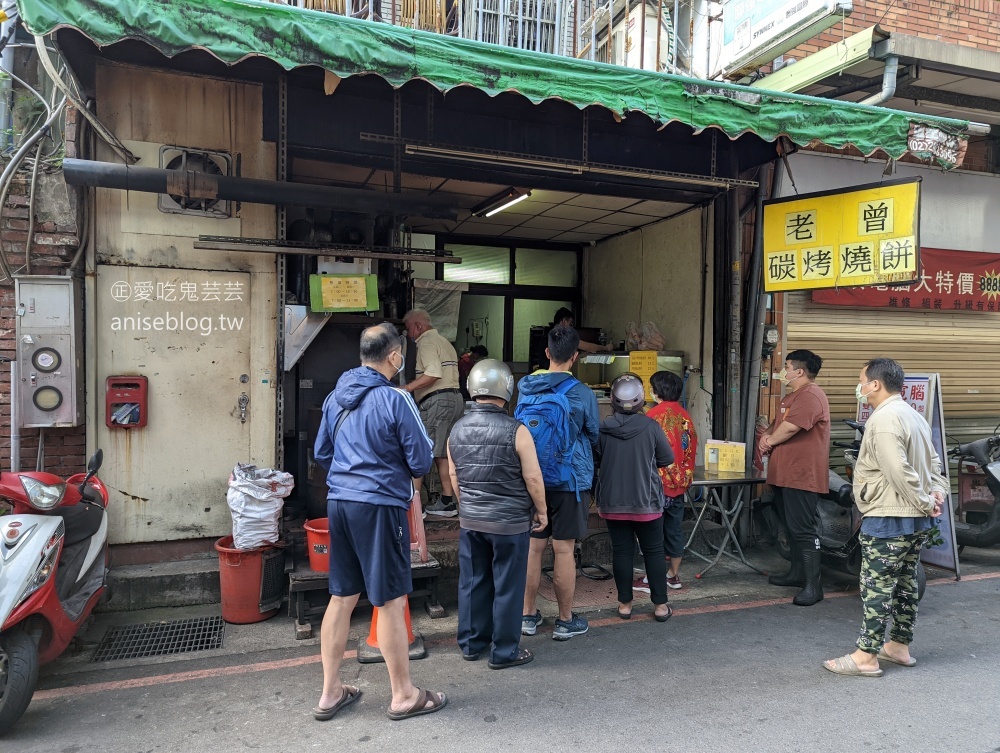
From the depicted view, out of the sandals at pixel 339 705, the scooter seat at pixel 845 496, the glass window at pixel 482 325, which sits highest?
the glass window at pixel 482 325

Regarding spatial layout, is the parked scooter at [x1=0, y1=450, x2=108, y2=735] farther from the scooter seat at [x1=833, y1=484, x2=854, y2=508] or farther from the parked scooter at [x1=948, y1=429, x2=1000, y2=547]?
the parked scooter at [x1=948, y1=429, x2=1000, y2=547]

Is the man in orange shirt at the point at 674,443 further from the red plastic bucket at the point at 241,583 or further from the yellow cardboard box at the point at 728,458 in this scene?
the red plastic bucket at the point at 241,583

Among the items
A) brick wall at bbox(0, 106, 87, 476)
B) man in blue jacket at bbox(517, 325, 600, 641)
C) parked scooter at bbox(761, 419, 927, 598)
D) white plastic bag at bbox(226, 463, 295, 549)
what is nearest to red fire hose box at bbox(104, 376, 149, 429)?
brick wall at bbox(0, 106, 87, 476)

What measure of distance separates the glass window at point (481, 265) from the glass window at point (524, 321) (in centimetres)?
44

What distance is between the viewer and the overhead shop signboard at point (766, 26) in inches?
229

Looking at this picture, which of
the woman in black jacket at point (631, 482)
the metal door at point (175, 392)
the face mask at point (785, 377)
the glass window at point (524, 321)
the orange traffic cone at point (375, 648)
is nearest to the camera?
the orange traffic cone at point (375, 648)

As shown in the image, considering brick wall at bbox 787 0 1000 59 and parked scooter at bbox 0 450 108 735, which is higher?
brick wall at bbox 787 0 1000 59

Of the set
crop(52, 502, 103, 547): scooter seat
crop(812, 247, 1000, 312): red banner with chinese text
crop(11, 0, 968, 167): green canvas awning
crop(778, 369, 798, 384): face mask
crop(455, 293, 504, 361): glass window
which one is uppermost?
crop(11, 0, 968, 167): green canvas awning

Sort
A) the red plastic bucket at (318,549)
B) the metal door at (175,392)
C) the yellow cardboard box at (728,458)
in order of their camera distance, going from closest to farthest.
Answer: the red plastic bucket at (318,549), the metal door at (175,392), the yellow cardboard box at (728,458)

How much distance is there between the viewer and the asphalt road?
3.31 metres

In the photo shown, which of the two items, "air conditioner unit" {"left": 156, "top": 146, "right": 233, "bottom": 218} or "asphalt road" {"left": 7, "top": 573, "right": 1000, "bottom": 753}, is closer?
"asphalt road" {"left": 7, "top": 573, "right": 1000, "bottom": 753}

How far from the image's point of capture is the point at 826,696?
379 centimetres

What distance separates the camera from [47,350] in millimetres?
4691

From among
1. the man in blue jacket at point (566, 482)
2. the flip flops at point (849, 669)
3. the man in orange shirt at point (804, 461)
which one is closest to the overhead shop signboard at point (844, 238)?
the man in orange shirt at point (804, 461)
